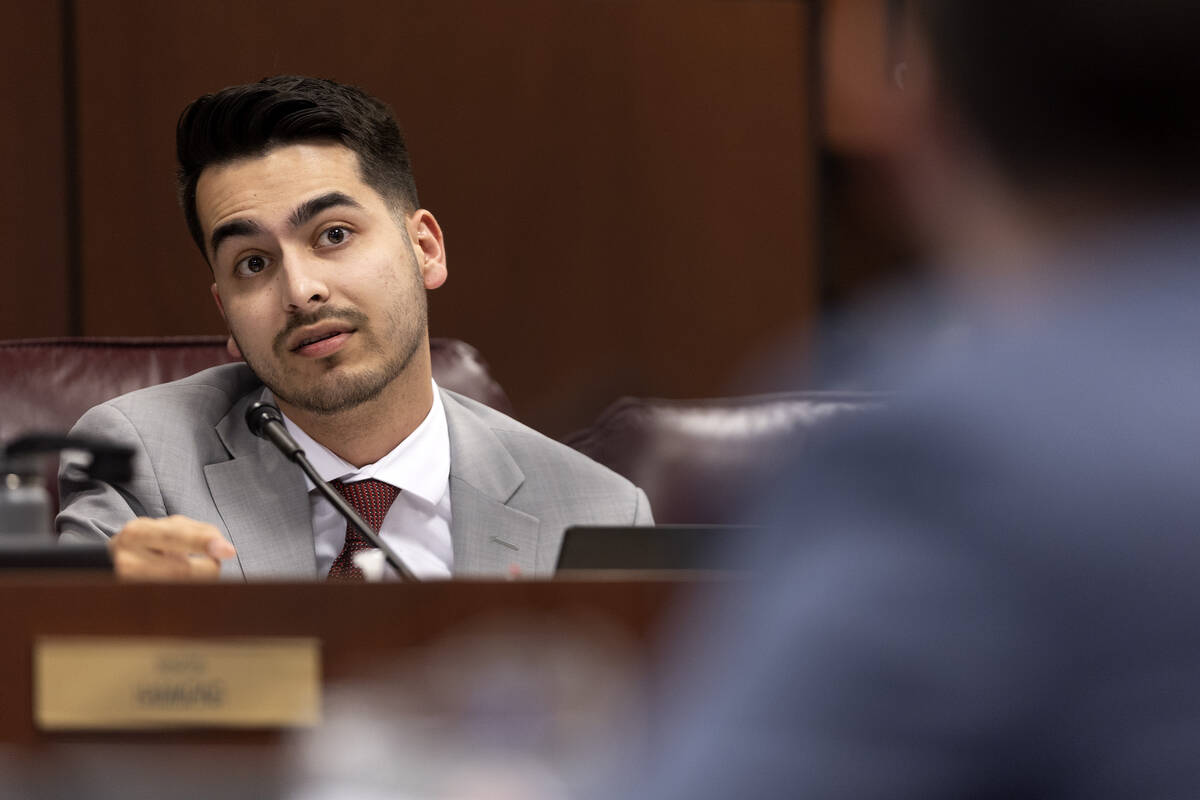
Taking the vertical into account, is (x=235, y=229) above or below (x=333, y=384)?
above

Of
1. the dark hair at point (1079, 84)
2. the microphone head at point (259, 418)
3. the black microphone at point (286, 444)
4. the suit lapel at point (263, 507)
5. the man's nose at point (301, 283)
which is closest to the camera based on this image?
the dark hair at point (1079, 84)

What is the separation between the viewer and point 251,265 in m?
1.46

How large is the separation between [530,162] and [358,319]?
782 millimetres

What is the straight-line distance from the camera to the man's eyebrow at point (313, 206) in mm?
1431

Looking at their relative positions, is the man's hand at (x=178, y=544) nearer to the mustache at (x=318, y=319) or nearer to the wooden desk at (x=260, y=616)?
the wooden desk at (x=260, y=616)

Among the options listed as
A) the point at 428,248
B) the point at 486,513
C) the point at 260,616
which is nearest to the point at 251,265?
the point at 428,248

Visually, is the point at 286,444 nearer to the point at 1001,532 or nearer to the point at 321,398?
the point at 321,398

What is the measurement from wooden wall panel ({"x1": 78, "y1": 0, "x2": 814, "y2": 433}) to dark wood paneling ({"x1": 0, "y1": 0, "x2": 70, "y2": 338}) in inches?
9.8

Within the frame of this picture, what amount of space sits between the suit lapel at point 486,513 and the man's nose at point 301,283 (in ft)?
0.85

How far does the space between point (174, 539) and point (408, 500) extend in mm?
711

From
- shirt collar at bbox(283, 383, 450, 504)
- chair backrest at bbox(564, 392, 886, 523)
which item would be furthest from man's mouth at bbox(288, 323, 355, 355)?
chair backrest at bbox(564, 392, 886, 523)

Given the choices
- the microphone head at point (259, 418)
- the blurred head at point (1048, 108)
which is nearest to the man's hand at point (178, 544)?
the microphone head at point (259, 418)

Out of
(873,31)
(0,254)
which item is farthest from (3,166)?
(873,31)

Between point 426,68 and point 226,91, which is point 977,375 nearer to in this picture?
point 226,91
